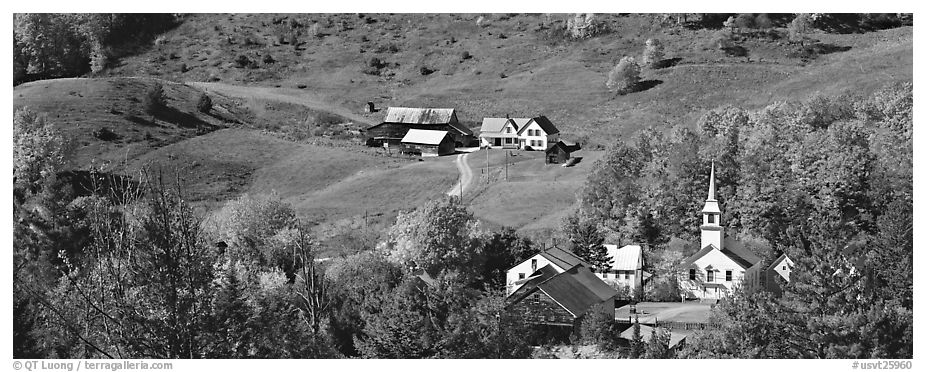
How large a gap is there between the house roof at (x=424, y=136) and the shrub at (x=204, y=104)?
894 inches

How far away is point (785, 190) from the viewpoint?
82.1m

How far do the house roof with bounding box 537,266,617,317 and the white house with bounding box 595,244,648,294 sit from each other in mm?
4533

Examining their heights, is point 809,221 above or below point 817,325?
below

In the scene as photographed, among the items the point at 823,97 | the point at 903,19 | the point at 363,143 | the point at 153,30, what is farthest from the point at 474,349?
the point at 153,30

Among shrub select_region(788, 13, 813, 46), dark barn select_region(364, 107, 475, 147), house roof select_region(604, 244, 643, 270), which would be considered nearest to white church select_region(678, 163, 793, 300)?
house roof select_region(604, 244, 643, 270)

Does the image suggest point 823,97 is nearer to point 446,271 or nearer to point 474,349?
point 446,271

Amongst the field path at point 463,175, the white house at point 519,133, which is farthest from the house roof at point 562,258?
the white house at point 519,133

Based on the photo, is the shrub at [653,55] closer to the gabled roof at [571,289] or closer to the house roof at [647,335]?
the gabled roof at [571,289]

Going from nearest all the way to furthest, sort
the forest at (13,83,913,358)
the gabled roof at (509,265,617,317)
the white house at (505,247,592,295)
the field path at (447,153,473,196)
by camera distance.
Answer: the forest at (13,83,913,358) < the gabled roof at (509,265,617,317) < the white house at (505,247,592,295) < the field path at (447,153,473,196)

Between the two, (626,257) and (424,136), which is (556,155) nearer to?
(424,136)

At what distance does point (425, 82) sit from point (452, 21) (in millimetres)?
18538

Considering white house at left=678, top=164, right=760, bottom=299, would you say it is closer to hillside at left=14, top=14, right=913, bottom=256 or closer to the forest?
the forest

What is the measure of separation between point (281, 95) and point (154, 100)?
21.0m

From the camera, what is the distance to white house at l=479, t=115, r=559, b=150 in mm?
123500
